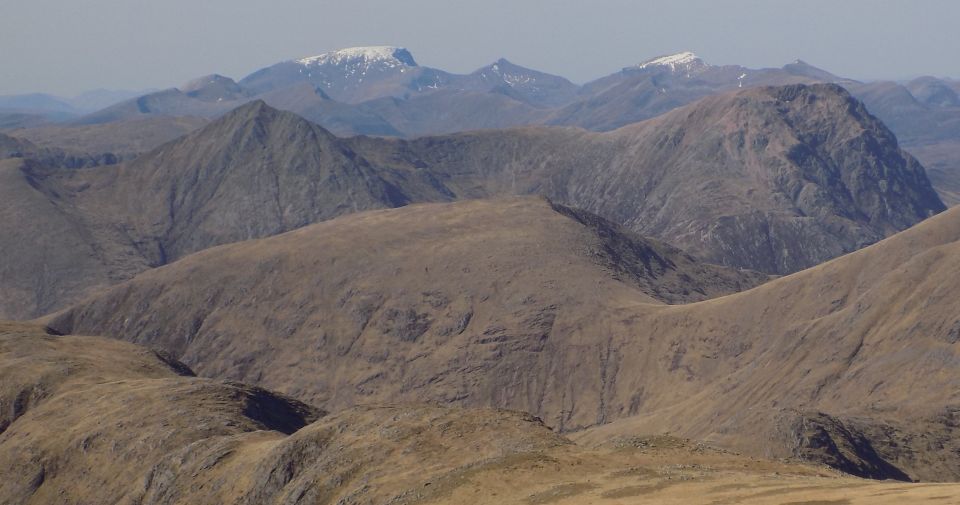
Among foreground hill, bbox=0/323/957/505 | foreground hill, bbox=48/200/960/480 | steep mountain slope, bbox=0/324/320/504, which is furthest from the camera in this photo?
foreground hill, bbox=48/200/960/480

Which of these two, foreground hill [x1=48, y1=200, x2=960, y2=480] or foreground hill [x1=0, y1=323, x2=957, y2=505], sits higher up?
foreground hill [x1=0, y1=323, x2=957, y2=505]

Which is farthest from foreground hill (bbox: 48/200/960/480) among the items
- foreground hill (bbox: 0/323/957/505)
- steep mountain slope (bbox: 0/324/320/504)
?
steep mountain slope (bbox: 0/324/320/504)

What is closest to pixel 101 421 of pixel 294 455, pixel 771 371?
pixel 294 455

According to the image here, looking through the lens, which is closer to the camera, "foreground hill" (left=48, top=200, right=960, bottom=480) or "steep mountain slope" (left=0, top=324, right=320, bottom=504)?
"steep mountain slope" (left=0, top=324, right=320, bottom=504)

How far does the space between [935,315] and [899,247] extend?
4219 centimetres

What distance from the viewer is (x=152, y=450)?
107375 mm

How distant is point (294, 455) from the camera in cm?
9138

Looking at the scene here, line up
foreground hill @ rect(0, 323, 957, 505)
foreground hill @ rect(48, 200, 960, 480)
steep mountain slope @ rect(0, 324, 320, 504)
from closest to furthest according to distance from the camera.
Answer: foreground hill @ rect(0, 323, 957, 505) < steep mountain slope @ rect(0, 324, 320, 504) < foreground hill @ rect(48, 200, 960, 480)

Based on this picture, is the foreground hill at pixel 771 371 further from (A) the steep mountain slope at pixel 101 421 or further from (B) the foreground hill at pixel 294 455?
(A) the steep mountain slope at pixel 101 421

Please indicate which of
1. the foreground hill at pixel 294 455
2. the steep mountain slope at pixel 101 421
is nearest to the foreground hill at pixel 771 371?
the foreground hill at pixel 294 455

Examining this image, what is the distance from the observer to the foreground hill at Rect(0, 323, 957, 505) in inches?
2729

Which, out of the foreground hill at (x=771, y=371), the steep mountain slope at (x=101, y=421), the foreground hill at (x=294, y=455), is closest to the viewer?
the foreground hill at (x=294, y=455)

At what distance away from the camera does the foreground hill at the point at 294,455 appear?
6931cm

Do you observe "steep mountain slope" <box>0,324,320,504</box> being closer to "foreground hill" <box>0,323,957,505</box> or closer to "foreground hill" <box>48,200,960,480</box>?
"foreground hill" <box>0,323,957,505</box>
